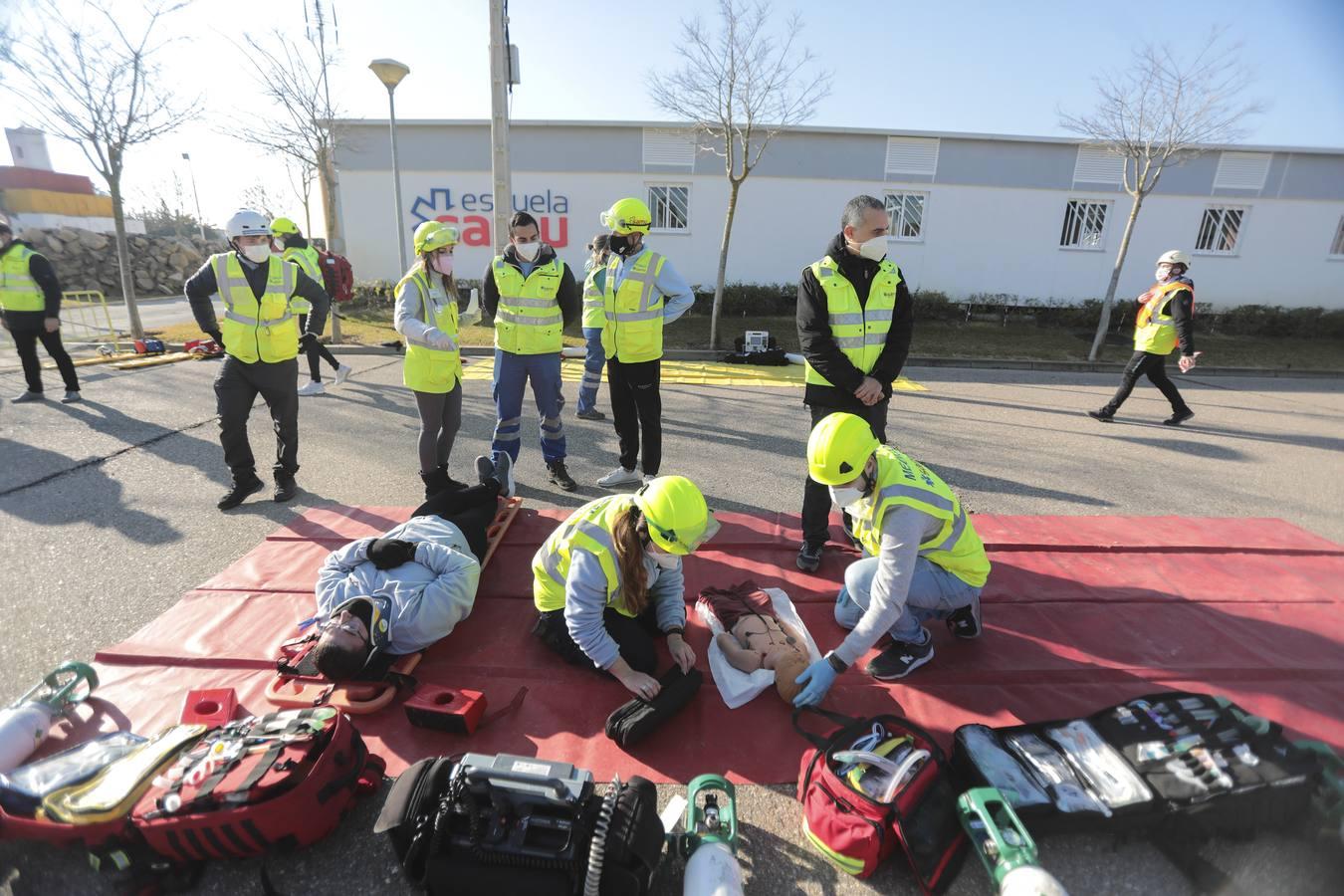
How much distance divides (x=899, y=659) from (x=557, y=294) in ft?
11.2

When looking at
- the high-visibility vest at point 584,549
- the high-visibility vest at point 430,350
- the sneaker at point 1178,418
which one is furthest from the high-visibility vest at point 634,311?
Answer: the sneaker at point 1178,418

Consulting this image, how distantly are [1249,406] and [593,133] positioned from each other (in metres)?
14.4

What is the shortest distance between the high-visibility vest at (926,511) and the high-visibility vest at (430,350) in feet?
9.97

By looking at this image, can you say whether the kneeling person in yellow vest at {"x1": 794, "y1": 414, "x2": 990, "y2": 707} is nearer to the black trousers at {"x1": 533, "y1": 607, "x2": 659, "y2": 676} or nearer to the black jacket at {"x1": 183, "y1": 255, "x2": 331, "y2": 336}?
the black trousers at {"x1": 533, "y1": 607, "x2": 659, "y2": 676}

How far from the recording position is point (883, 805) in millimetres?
1935

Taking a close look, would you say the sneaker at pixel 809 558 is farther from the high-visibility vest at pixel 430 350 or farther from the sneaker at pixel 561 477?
the high-visibility vest at pixel 430 350

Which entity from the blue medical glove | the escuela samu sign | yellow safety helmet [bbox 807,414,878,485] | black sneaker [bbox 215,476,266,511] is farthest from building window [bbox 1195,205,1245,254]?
black sneaker [bbox 215,476,266,511]

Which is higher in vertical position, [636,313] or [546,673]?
[636,313]

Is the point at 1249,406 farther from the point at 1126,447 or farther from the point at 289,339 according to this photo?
the point at 289,339

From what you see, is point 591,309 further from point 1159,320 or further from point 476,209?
point 476,209

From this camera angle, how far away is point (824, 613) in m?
3.38

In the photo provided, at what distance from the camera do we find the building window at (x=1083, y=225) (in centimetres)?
1642

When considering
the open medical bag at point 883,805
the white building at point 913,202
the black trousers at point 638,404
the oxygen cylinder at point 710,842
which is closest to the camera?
the oxygen cylinder at point 710,842

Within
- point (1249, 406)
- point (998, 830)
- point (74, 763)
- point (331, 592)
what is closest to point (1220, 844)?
A: point (998, 830)
